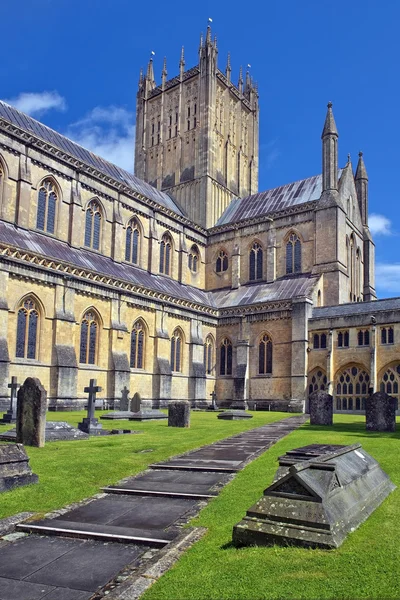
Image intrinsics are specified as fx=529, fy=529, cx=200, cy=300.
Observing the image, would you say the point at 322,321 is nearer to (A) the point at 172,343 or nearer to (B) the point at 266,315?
(B) the point at 266,315

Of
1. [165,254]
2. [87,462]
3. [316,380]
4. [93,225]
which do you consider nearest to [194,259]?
[165,254]

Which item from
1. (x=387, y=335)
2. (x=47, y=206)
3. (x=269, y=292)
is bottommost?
(x=387, y=335)

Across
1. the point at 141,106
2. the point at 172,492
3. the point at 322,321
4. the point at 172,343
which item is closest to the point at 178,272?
the point at 172,343

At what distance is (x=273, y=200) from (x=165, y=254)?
1191cm

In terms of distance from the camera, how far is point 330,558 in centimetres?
486

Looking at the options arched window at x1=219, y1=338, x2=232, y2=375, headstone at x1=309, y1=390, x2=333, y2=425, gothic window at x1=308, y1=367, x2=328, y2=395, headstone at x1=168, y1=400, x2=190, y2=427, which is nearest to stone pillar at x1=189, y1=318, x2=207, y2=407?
arched window at x1=219, y1=338, x2=232, y2=375

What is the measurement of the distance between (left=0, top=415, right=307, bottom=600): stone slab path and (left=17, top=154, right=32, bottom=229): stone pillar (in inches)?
947

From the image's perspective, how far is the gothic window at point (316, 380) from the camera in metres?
35.8

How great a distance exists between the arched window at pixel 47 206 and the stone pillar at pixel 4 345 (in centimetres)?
742

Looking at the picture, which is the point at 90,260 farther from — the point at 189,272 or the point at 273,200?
the point at 273,200

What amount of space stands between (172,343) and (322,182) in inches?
705

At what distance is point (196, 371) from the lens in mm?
38875

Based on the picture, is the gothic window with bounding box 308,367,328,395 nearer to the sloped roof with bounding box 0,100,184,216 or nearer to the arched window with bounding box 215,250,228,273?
the arched window with bounding box 215,250,228,273

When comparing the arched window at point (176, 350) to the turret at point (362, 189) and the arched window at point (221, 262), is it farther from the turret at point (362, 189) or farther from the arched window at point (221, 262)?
the turret at point (362, 189)
